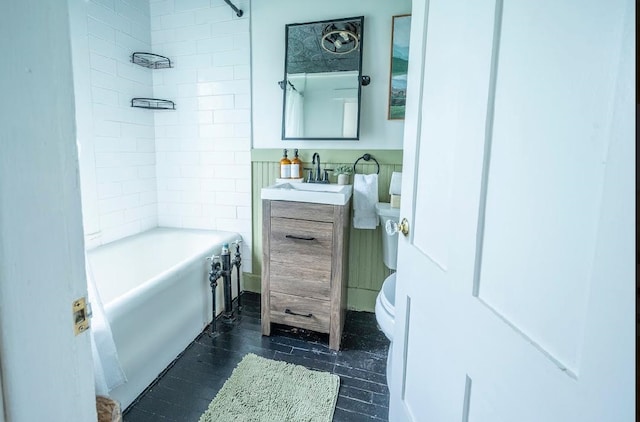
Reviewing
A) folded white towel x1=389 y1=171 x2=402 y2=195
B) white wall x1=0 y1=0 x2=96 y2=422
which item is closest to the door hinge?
white wall x1=0 y1=0 x2=96 y2=422

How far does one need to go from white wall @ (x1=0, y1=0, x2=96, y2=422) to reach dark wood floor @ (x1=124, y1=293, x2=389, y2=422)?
1.25m

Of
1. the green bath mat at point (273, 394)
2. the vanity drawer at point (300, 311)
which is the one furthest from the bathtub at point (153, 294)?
the vanity drawer at point (300, 311)

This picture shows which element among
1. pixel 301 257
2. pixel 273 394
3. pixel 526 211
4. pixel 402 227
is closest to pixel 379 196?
pixel 301 257

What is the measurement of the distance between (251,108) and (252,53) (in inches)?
16.3

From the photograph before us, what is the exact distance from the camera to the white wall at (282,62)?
2.14m

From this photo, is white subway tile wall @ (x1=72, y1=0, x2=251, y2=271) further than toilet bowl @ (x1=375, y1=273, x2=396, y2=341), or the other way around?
white subway tile wall @ (x1=72, y1=0, x2=251, y2=271)

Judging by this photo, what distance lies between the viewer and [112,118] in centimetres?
234

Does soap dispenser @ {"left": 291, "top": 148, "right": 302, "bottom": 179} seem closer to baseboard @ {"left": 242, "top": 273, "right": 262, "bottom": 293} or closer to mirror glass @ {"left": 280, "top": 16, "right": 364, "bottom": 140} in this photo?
mirror glass @ {"left": 280, "top": 16, "right": 364, "bottom": 140}

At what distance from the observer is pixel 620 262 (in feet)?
1.31

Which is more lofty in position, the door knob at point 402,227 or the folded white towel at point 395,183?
the folded white towel at point 395,183

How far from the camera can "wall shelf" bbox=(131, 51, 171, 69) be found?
2.46m

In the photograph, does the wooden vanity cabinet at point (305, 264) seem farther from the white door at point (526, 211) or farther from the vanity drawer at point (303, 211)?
the white door at point (526, 211)

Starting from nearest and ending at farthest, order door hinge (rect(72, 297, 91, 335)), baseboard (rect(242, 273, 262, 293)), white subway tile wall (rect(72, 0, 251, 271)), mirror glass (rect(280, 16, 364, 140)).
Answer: door hinge (rect(72, 297, 91, 335)) < mirror glass (rect(280, 16, 364, 140)) < white subway tile wall (rect(72, 0, 251, 271)) < baseboard (rect(242, 273, 262, 293))

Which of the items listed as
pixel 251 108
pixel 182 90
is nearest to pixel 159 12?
pixel 182 90
